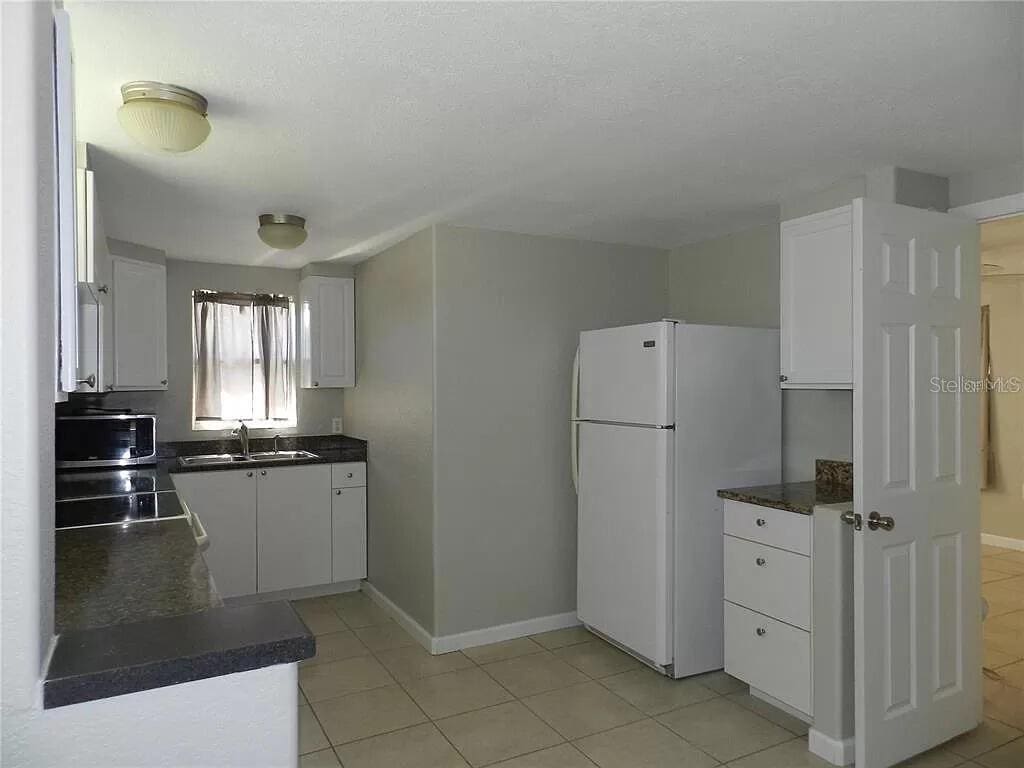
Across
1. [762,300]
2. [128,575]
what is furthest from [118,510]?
[762,300]

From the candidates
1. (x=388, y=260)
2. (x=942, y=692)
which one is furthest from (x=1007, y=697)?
(x=388, y=260)

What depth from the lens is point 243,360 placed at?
199 inches

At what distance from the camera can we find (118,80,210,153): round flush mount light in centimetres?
194

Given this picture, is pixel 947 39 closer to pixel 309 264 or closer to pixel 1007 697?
pixel 1007 697

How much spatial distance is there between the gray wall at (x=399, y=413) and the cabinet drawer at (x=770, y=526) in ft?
4.95

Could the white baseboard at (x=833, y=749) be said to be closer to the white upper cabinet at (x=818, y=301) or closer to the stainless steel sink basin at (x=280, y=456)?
the white upper cabinet at (x=818, y=301)

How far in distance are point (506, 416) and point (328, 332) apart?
164cm

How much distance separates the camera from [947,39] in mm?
1761

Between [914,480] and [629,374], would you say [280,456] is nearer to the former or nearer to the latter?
[629,374]

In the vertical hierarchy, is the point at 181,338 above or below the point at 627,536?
above

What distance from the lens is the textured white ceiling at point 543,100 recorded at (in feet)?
5.42

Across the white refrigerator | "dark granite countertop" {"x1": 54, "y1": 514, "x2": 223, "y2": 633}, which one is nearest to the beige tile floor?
the white refrigerator

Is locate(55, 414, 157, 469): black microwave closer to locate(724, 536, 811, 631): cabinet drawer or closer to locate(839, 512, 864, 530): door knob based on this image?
locate(724, 536, 811, 631): cabinet drawer

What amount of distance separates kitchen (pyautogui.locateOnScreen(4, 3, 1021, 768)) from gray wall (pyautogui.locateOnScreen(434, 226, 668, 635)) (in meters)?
0.02
